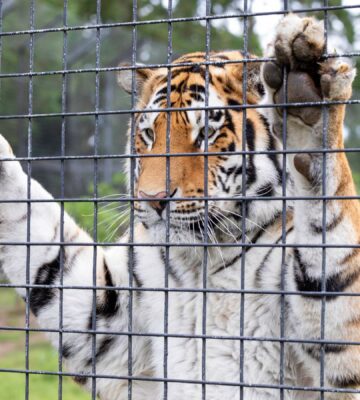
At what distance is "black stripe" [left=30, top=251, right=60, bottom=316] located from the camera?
8.84 feet

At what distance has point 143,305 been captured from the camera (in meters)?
2.66

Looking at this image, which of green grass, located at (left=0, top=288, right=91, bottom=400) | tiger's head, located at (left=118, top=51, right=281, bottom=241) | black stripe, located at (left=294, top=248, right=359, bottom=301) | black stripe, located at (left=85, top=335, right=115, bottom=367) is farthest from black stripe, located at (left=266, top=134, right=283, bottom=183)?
green grass, located at (left=0, top=288, right=91, bottom=400)

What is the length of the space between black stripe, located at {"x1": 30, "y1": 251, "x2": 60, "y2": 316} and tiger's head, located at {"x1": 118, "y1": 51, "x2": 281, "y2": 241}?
0.51m

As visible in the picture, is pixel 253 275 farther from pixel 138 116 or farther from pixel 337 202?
pixel 138 116

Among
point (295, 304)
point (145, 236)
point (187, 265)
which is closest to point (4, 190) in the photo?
point (145, 236)

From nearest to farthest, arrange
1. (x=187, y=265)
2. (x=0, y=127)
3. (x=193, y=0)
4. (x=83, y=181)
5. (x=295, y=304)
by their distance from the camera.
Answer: (x=295, y=304)
(x=187, y=265)
(x=193, y=0)
(x=0, y=127)
(x=83, y=181)

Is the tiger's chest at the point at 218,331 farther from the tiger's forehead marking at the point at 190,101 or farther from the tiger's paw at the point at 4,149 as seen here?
the tiger's paw at the point at 4,149

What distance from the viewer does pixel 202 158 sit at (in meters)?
2.53

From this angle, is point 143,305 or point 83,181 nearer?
point 143,305

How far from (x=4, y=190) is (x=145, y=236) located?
1.93ft

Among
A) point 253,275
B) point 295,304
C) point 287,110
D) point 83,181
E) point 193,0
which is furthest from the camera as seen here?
point 83,181

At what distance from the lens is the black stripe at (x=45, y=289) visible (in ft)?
8.84

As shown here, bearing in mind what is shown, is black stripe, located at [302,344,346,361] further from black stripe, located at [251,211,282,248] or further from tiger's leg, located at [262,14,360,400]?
black stripe, located at [251,211,282,248]

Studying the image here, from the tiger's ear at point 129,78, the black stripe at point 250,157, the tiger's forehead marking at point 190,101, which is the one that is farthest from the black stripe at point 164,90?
the black stripe at point 250,157
